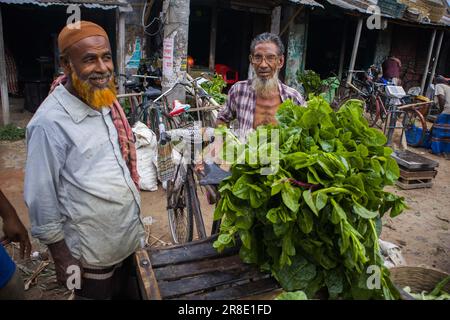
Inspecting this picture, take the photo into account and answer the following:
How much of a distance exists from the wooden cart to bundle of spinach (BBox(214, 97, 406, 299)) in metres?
0.10

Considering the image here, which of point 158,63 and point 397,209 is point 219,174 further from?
point 158,63

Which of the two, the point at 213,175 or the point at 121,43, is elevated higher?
the point at 121,43

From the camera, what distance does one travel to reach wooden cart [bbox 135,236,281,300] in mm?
1686

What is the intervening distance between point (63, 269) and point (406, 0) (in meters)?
14.6

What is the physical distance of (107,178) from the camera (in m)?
1.91

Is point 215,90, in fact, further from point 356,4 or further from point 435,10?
Result: point 435,10

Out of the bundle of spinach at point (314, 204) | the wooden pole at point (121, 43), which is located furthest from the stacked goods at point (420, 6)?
the bundle of spinach at point (314, 204)

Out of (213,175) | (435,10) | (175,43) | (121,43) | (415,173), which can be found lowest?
(415,173)

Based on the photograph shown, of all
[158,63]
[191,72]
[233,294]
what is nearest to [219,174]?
[233,294]

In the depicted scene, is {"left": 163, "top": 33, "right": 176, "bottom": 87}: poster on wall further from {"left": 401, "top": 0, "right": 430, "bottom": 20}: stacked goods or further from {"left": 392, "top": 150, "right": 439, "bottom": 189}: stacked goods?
{"left": 401, "top": 0, "right": 430, "bottom": 20}: stacked goods

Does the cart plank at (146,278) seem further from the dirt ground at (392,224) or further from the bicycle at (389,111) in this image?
the bicycle at (389,111)

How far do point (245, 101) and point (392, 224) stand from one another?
9.56ft

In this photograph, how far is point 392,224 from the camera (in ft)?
15.9

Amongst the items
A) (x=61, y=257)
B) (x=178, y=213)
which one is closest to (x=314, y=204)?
(x=61, y=257)
